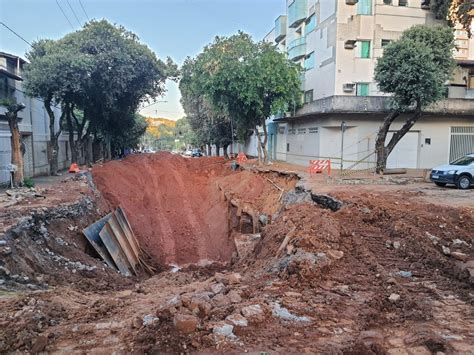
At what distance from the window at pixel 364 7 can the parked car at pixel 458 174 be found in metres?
12.2

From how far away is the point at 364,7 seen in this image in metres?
23.0

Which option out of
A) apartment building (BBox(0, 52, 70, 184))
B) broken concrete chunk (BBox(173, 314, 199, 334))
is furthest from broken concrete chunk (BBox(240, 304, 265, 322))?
apartment building (BBox(0, 52, 70, 184))

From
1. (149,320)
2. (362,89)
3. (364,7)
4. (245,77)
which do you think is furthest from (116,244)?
(364,7)

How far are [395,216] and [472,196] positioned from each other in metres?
5.79

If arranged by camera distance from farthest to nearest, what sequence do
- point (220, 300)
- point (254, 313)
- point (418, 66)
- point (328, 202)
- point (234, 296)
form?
1. point (418, 66)
2. point (328, 202)
3. point (234, 296)
4. point (220, 300)
5. point (254, 313)

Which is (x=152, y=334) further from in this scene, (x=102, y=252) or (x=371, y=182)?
(x=371, y=182)

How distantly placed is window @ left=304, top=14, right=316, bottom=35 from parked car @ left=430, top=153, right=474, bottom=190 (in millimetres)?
15618

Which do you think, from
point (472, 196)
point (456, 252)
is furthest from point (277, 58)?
point (456, 252)

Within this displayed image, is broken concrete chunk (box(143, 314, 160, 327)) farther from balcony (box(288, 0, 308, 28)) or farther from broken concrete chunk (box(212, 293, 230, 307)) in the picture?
balcony (box(288, 0, 308, 28))

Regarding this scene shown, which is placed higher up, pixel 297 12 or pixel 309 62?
pixel 297 12

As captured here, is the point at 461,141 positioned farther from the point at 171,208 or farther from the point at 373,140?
the point at 171,208

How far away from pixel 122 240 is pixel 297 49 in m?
22.4

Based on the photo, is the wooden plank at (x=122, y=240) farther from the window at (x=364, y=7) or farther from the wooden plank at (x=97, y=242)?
the window at (x=364, y=7)

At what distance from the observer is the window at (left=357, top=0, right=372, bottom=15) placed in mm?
22969
